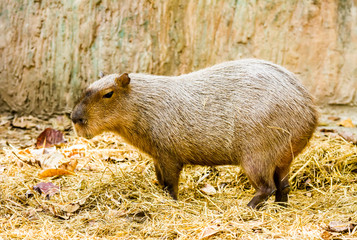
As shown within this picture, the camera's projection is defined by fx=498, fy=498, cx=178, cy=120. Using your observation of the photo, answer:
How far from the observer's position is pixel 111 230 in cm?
321

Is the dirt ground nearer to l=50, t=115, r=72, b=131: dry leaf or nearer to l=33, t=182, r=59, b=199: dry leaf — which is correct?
l=33, t=182, r=59, b=199: dry leaf

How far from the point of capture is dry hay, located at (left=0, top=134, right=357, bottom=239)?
124 inches

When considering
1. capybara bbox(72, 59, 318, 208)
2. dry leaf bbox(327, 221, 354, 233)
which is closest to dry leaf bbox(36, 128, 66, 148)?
capybara bbox(72, 59, 318, 208)

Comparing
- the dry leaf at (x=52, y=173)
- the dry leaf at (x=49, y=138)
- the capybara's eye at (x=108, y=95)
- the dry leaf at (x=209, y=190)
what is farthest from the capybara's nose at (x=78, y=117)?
the dry leaf at (x=49, y=138)

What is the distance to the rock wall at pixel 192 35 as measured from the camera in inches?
238

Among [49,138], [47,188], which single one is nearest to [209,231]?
[47,188]

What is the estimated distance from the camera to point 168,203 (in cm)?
367

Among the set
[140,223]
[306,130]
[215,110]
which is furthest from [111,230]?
[306,130]

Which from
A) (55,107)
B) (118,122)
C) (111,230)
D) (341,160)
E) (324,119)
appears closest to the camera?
(111,230)

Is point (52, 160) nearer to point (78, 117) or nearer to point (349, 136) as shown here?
point (78, 117)

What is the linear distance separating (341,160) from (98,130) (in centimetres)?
224

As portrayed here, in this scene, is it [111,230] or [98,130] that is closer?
[111,230]

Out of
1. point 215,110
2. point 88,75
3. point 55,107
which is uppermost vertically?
point 215,110

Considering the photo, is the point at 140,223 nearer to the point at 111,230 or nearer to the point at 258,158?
the point at 111,230
